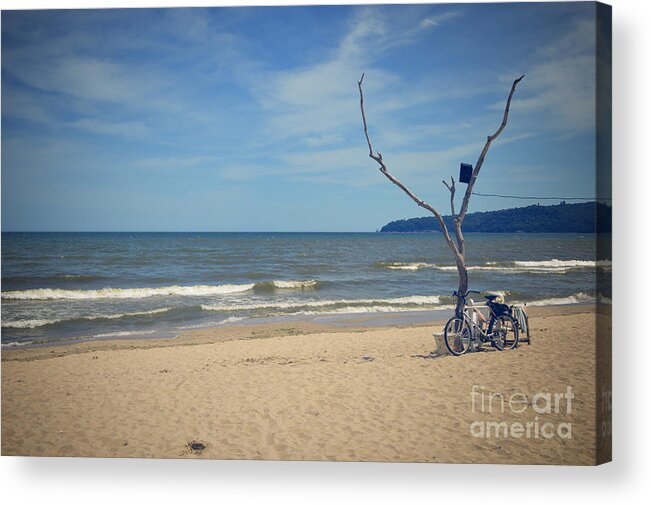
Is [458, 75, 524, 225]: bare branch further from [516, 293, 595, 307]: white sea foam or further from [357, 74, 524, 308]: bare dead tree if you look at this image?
[516, 293, 595, 307]: white sea foam

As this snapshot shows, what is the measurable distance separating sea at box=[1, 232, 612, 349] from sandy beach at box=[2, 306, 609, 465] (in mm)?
931

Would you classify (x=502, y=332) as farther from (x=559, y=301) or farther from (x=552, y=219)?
(x=559, y=301)

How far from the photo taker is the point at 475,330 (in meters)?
5.24

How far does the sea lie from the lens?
299 inches

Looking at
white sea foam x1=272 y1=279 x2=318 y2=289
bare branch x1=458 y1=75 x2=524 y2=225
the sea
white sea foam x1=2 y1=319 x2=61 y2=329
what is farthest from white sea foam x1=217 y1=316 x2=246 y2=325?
bare branch x1=458 y1=75 x2=524 y2=225

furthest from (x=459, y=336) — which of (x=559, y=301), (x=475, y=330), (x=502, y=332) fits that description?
(x=559, y=301)

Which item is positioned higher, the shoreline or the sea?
the sea

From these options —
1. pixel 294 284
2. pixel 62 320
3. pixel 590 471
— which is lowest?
pixel 590 471

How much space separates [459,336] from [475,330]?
0.19 metres

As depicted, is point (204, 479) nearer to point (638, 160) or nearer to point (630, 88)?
point (638, 160)

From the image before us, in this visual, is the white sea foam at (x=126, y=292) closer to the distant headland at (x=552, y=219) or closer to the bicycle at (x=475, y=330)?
the distant headland at (x=552, y=219)

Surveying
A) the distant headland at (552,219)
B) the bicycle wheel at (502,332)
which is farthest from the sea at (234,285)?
the bicycle wheel at (502,332)

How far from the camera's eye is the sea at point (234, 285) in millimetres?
7605

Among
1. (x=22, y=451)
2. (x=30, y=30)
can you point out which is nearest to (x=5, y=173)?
(x=30, y=30)
